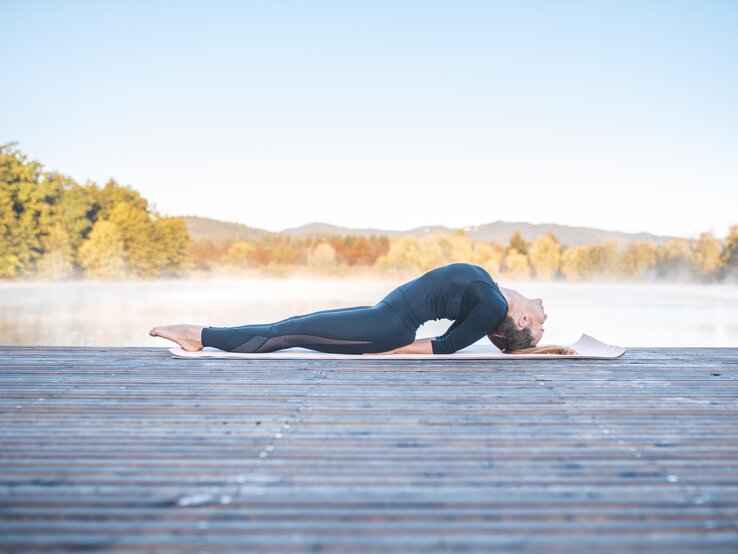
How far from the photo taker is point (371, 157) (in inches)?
1104

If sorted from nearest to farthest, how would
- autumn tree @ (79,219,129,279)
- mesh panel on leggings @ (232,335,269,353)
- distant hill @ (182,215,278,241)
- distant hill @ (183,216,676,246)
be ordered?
mesh panel on leggings @ (232,335,269,353) < distant hill @ (183,216,676,246) < autumn tree @ (79,219,129,279) < distant hill @ (182,215,278,241)

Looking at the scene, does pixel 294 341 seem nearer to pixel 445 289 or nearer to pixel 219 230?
pixel 445 289

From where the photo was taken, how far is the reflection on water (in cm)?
1939

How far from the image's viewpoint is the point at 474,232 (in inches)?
1006

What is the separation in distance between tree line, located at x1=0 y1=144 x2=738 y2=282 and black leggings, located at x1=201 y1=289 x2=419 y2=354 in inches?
768

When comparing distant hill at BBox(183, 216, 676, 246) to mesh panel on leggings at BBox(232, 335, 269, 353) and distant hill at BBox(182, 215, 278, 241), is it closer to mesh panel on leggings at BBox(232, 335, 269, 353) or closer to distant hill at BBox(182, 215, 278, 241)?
distant hill at BBox(182, 215, 278, 241)

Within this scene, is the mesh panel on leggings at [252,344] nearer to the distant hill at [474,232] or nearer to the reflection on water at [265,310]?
the reflection on water at [265,310]

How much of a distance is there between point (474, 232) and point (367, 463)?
80.9ft

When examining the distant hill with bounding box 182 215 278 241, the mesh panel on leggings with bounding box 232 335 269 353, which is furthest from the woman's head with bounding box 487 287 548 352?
the distant hill with bounding box 182 215 278 241

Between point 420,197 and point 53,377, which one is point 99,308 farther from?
point 53,377

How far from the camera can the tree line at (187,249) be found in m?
21.1

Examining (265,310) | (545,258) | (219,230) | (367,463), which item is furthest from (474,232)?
(367,463)

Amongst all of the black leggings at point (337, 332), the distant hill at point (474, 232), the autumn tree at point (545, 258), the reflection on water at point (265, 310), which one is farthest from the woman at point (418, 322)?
the distant hill at point (474, 232)

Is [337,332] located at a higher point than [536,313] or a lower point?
lower
